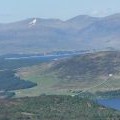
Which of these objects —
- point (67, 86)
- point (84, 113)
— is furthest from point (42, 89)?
point (84, 113)

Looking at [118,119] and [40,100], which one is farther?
[40,100]

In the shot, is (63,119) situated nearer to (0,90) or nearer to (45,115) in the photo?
(45,115)

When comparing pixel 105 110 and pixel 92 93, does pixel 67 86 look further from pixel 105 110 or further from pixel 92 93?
pixel 105 110

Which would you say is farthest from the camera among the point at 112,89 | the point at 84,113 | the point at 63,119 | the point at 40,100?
the point at 112,89

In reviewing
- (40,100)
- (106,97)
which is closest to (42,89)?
(106,97)

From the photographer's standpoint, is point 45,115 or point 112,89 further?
point 112,89

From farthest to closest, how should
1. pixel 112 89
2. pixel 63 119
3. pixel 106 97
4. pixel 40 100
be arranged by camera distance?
1. pixel 112 89
2. pixel 106 97
3. pixel 40 100
4. pixel 63 119
